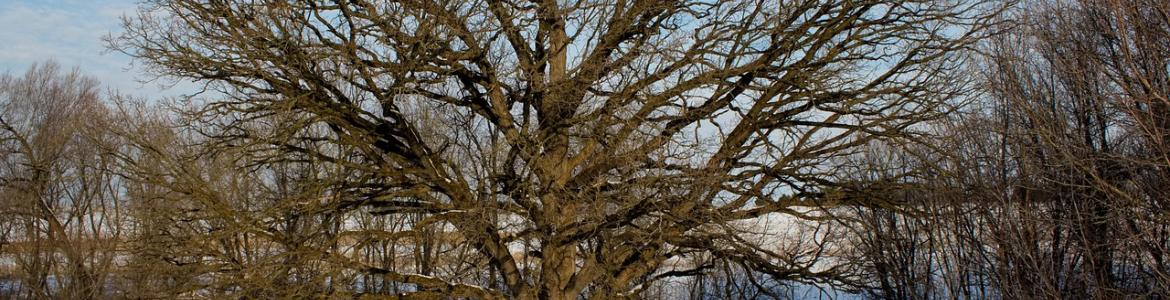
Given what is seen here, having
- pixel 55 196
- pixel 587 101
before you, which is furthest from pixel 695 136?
pixel 55 196

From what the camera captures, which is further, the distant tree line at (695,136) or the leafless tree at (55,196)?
the leafless tree at (55,196)

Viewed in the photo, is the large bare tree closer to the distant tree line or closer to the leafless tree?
the distant tree line

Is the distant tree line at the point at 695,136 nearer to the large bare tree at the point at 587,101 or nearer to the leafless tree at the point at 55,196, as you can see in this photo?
the large bare tree at the point at 587,101

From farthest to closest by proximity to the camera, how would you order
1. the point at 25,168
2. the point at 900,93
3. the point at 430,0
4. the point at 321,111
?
the point at 25,168 → the point at 900,93 → the point at 321,111 → the point at 430,0

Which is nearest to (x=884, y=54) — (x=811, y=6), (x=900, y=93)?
(x=900, y=93)

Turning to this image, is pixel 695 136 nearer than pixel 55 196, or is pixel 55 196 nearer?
pixel 695 136

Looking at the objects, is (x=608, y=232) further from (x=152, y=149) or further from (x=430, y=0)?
(x=152, y=149)

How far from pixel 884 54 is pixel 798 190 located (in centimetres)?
201

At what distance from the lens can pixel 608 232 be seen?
10180 millimetres

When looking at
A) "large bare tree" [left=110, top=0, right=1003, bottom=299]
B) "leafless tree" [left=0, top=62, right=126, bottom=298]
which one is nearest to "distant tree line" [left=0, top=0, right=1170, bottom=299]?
"large bare tree" [left=110, top=0, right=1003, bottom=299]

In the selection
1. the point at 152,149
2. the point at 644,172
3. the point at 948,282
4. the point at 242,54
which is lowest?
the point at 948,282

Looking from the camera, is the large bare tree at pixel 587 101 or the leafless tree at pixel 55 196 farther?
the leafless tree at pixel 55 196

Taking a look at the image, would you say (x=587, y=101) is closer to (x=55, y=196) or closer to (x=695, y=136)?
(x=695, y=136)

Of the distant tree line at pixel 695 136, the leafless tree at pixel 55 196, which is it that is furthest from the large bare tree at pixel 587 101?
the leafless tree at pixel 55 196
